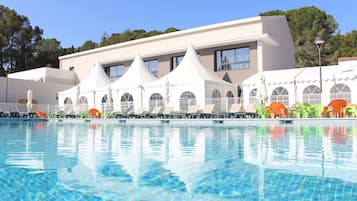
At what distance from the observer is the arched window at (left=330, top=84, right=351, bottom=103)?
1580 centimetres

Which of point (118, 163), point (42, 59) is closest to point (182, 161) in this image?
point (118, 163)

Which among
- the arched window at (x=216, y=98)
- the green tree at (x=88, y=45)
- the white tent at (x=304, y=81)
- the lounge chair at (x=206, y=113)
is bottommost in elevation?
the lounge chair at (x=206, y=113)

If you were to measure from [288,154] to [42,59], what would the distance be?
43.8 metres

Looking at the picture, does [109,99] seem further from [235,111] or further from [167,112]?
[235,111]

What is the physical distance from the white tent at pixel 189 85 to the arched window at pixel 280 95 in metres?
3.04

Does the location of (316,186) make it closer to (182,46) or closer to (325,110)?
(325,110)

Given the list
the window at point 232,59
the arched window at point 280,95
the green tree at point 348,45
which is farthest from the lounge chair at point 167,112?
the green tree at point 348,45

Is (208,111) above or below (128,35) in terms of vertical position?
below

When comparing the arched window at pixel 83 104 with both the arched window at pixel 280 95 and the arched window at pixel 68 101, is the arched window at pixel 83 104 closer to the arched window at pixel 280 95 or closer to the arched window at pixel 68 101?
the arched window at pixel 68 101

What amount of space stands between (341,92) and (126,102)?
1259 centimetres

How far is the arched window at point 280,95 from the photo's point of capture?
688 inches

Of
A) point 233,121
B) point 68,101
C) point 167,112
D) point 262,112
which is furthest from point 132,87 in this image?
point 262,112

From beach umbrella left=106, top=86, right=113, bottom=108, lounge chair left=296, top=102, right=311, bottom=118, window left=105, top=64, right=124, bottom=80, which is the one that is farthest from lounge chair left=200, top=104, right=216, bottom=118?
window left=105, top=64, right=124, bottom=80

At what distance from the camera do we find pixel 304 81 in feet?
55.6
